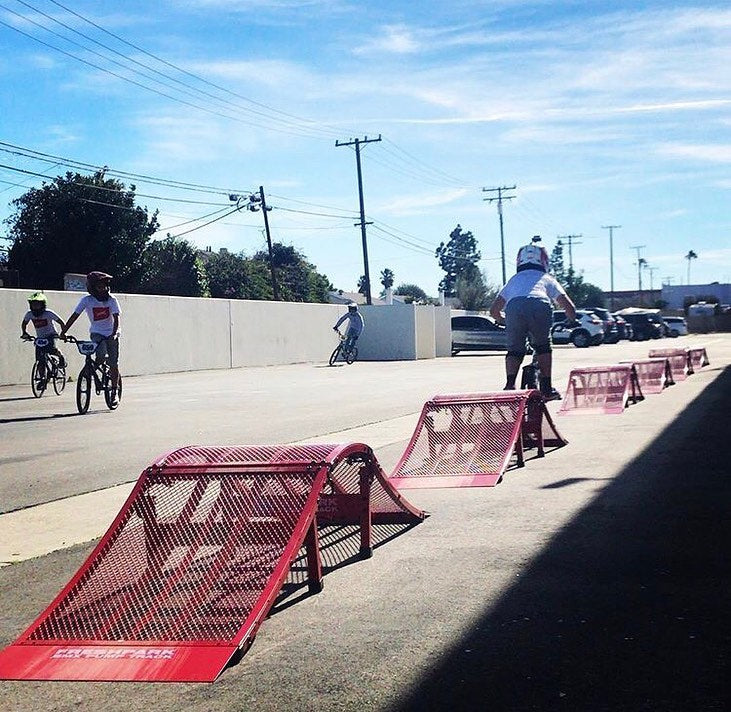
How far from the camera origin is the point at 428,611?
4.19 meters

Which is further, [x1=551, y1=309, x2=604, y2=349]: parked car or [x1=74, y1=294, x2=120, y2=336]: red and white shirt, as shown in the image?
[x1=551, y1=309, x2=604, y2=349]: parked car

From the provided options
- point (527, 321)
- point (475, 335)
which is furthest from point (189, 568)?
point (475, 335)

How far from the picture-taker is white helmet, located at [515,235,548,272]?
10.5 meters

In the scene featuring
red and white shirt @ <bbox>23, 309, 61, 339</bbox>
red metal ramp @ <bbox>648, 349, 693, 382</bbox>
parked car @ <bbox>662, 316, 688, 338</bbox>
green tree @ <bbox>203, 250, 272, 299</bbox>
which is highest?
green tree @ <bbox>203, 250, 272, 299</bbox>

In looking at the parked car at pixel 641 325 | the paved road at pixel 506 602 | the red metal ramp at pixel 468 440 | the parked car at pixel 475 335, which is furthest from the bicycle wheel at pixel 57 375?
the parked car at pixel 641 325

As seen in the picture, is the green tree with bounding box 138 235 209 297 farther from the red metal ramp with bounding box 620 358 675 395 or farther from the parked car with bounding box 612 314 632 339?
the red metal ramp with bounding box 620 358 675 395

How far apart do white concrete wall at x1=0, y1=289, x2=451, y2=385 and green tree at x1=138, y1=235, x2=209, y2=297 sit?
72.8 ft

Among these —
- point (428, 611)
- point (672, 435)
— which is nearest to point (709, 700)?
point (428, 611)

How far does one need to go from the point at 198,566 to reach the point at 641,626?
6.24ft

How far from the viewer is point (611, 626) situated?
3.89 metres

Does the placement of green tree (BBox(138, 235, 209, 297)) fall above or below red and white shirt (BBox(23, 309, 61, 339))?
above

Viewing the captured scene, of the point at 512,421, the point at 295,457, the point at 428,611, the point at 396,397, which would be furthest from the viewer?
the point at 396,397

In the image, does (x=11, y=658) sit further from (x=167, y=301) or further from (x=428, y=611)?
(x=167, y=301)

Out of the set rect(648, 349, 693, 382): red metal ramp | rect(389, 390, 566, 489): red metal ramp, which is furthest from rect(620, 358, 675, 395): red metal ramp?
rect(389, 390, 566, 489): red metal ramp
